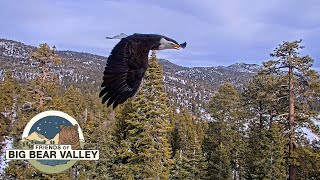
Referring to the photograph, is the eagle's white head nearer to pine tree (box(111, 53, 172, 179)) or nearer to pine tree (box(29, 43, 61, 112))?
pine tree (box(111, 53, 172, 179))

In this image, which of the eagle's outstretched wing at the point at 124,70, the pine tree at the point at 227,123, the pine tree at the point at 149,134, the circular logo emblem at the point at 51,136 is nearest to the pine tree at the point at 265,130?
the pine tree at the point at 227,123

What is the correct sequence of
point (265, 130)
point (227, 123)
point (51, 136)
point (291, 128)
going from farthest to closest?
point (227, 123), point (265, 130), point (291, 128), point (51, 136)

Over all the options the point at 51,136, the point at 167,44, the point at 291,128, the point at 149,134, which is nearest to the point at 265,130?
the point at 291,128

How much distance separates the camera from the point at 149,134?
22.2 m

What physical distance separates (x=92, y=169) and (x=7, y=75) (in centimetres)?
1914

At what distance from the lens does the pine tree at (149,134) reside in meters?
21.2

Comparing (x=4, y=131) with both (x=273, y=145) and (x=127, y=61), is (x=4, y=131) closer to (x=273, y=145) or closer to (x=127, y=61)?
(x=273, y=145)

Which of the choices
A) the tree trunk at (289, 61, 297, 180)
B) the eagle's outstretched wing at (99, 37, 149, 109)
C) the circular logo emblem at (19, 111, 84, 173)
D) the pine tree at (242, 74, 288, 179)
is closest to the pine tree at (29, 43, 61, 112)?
the circular logo emblem at (19, 111, 84, 173)

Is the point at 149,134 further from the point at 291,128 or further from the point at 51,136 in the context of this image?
the point at 291,128

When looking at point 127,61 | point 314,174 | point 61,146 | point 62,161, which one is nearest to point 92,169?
point 62,161

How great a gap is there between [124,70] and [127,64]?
0.10 metres

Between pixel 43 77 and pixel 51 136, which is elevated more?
pixel 43 77

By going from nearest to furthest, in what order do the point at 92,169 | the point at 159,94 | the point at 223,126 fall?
1. the point at 159,94
2. the point at 92,169
3. the point at 223,126

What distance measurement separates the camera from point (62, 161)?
19.6 meters
